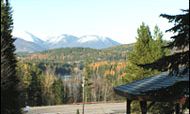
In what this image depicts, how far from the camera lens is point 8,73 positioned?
1122 inches

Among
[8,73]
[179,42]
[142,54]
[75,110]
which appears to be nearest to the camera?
[179,42]

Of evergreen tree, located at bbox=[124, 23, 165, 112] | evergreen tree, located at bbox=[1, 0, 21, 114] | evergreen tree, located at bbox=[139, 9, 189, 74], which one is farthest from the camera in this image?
evergreen tree, located at bbox=[124, 23, 165, 112]

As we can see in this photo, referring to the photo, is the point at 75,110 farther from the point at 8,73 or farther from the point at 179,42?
the point at 179,42

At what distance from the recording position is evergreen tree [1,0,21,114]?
25844 millimetres

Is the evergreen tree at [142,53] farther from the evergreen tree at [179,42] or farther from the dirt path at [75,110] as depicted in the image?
the evergreen tree at [179,42]

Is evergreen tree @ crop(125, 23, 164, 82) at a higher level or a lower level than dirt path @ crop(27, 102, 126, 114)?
higher

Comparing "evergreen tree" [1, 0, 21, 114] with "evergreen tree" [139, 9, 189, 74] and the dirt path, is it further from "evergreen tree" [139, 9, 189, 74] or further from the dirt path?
the dirt path

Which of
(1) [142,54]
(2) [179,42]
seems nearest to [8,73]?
(1) [142,54]

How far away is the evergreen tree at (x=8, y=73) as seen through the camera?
25.8m

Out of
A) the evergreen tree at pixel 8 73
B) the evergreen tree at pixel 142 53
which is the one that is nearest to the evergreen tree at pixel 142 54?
the evergreen tree at pixel 142 53

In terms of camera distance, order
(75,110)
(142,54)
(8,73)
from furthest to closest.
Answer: (75,110), (142,54), (8,73)

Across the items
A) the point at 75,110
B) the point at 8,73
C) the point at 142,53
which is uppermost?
the point at 142,53

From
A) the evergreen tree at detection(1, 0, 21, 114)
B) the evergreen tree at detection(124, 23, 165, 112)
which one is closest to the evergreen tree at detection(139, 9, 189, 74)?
the evergreen tree at detection(1, 0, 21, 114)

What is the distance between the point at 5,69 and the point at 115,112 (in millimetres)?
39745
